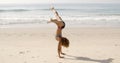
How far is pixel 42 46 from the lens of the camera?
34.1 feet

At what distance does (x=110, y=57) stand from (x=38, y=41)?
4206 millimetres

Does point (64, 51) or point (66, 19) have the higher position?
point (66, 19)

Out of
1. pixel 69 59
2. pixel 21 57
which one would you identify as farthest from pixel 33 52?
pixel 69 59

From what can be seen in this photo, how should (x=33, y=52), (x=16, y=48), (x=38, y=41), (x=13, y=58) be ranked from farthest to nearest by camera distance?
1. (x=38, y=41)
2. (x=16, y=48)
3. (x=33, y=52)
4. (x=13, y=58)

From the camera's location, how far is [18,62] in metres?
7.94

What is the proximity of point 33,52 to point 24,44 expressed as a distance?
1.86 m

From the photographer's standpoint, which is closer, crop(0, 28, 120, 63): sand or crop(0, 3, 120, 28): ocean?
crop(0, 28, 120, 63): sand

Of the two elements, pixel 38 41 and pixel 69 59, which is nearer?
pixel 69 59

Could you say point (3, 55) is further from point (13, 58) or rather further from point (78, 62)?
point (78, 62)

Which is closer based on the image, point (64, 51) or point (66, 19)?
point (64, 51)

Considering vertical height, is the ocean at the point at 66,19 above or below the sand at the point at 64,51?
above

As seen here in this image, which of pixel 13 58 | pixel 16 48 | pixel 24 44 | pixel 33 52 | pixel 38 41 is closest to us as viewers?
pixel 13 58

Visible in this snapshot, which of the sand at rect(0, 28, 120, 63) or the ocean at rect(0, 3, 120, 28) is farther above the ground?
the ocean at rect(0, 3, 120, 28)

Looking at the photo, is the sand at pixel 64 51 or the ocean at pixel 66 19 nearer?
the sand at pixel 64 51
